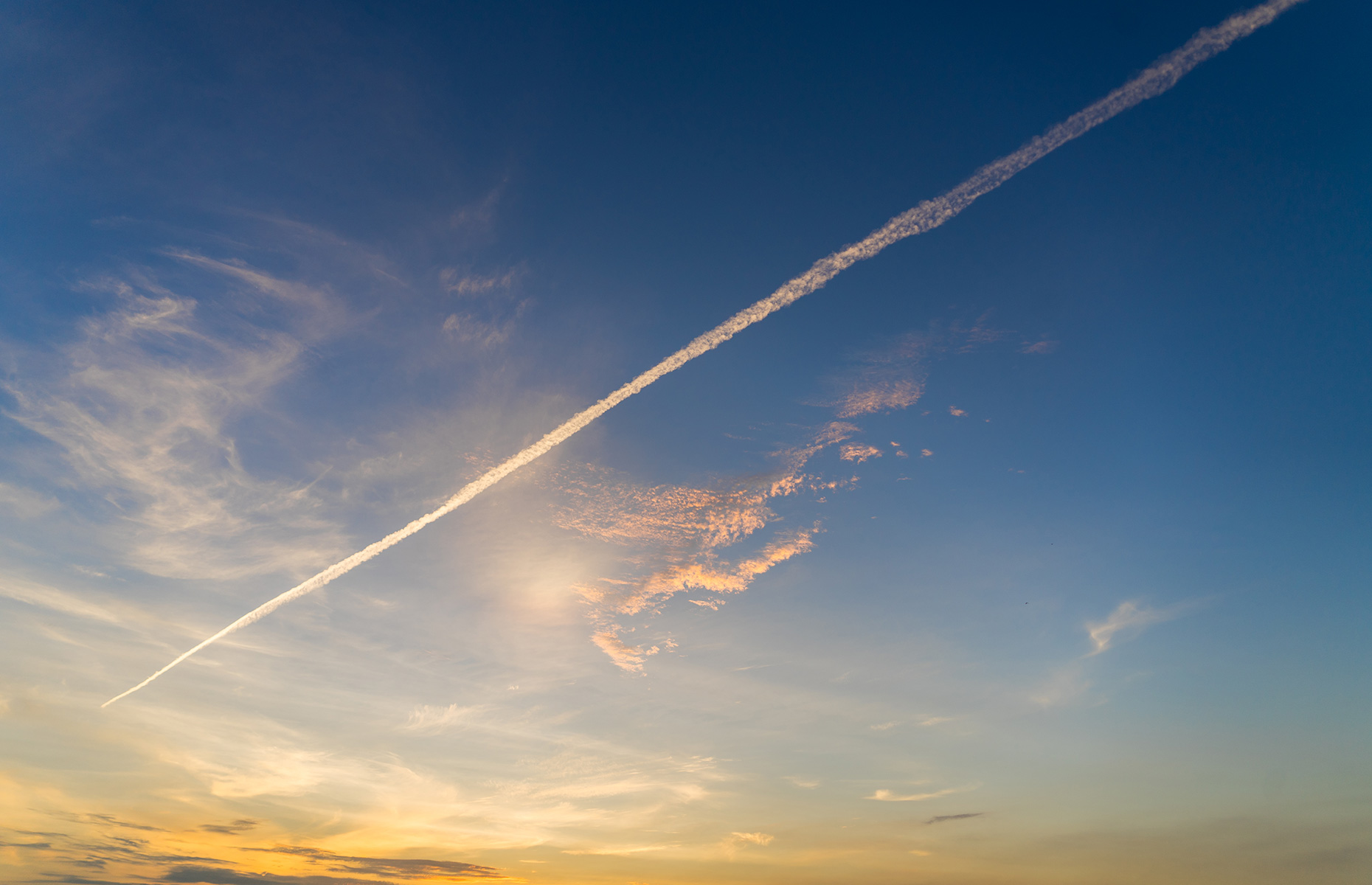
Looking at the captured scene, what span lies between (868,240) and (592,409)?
21.2m

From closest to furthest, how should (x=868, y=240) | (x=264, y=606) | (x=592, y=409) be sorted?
(x=868, y=240) → (x=592, y=409) → (x=264, y=606)

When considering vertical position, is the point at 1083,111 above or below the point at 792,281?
above

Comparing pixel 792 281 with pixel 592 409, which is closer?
pixel 792 281

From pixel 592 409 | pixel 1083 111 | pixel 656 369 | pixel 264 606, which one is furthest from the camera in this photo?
pixel 264 606

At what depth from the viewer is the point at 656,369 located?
172 feet

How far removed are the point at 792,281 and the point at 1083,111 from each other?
17313mm

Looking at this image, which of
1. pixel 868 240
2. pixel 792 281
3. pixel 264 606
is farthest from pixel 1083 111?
pixel 264 606

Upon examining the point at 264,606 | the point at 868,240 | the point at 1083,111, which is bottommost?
the point at 264,606

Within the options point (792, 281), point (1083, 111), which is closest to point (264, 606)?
point (792, 281)

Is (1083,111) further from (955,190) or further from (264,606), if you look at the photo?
(264,606)

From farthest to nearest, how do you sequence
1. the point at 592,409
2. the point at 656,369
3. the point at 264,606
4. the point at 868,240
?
the point at 264,606, the point at 592,409, the point at 656,369, the point at 868,240

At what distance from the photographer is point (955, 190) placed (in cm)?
4459

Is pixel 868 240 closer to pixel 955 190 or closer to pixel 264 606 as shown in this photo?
pixel 955 190

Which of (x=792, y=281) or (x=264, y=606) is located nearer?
(x=792, y=281)
